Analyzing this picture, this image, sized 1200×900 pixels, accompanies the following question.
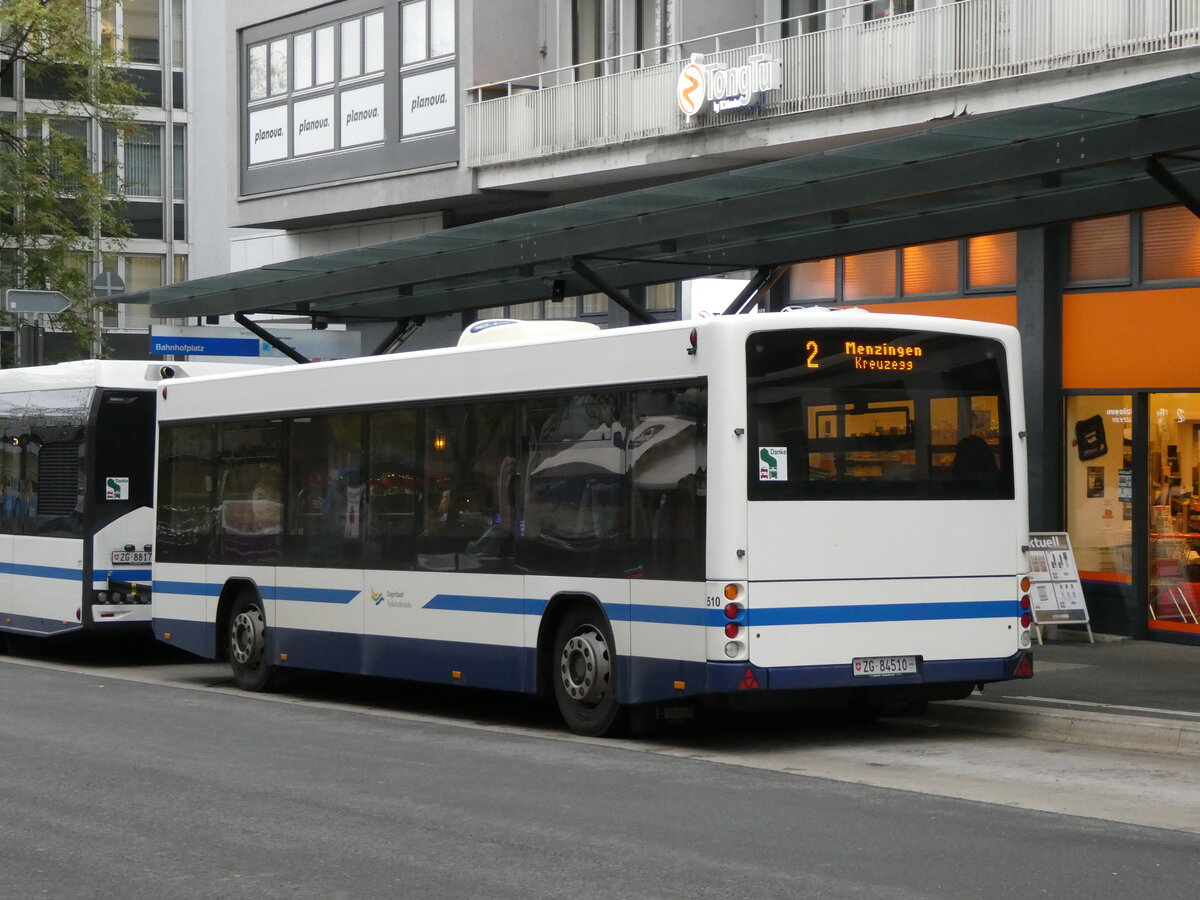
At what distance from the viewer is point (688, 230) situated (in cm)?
1579

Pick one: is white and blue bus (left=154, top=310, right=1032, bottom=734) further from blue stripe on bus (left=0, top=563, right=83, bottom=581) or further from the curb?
blue stripe on bus (left=0, top=563, right=83, bottom=581)

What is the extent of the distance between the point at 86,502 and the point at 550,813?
36.3 feet

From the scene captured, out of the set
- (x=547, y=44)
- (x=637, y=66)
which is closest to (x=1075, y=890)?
(x=637, y=66)

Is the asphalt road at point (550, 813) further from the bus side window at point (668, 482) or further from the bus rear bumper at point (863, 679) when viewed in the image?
the bus side window at point (668, 482)

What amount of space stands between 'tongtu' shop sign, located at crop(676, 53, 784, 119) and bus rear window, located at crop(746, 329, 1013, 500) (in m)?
9.73

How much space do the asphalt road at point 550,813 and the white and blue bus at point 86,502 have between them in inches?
198

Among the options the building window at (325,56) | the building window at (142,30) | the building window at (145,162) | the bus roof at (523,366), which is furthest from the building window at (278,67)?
the building window at (142,30)

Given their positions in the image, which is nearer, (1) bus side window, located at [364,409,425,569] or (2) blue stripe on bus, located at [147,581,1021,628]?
(2) blue stripe on bus, located at [147,581,1021,628]

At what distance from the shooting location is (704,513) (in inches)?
453

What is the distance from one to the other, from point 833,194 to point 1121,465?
6.04 m

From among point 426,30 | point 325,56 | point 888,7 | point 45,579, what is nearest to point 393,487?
point 45,579

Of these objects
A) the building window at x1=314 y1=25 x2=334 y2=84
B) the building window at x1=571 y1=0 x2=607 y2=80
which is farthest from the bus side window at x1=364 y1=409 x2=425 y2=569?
the building window at x1=314 y1=25 x2=334 y2=84

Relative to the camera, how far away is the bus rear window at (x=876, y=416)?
11570 millimetres

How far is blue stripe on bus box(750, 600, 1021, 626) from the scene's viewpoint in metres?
11.5
